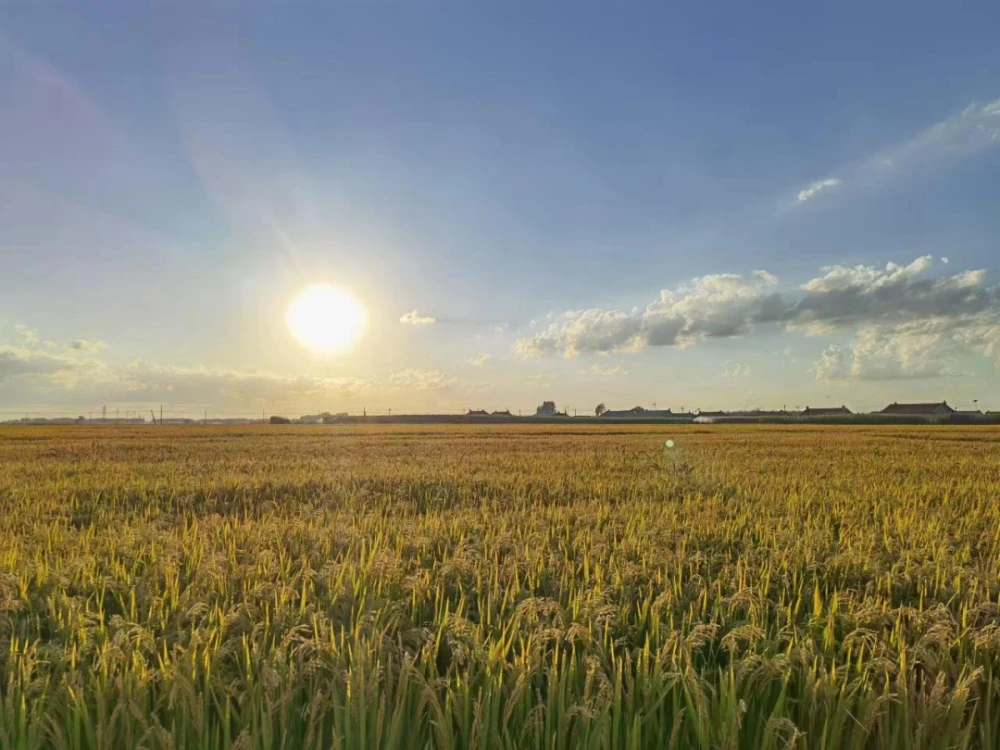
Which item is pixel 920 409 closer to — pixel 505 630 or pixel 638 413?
pixel 638 413

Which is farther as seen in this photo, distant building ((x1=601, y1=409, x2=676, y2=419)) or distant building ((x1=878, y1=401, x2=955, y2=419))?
distant building ((x1=601, y1=409, x2=676, y2=419))

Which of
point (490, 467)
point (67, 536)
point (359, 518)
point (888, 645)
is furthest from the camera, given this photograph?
point (490, 467)

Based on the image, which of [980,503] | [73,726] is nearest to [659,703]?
[73,726]

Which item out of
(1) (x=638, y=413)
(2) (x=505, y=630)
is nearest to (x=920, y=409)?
(1) (x=638, y=413)

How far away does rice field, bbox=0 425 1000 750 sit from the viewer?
2.25 m

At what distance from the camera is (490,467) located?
14039 millimetres

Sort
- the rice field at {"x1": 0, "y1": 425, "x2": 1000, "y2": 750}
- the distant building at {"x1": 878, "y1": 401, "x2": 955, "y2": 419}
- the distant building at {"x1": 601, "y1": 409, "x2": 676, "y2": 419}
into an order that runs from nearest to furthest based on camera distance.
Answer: the rice field at {"x1": 0, "y1": 425, "x2": 1000, "y2": 750} < the distant building at {"x1": 878, "y1": 401, "x2": 955, "y2": 419} < the distant building at {"x1": 601, "y1": 409, "x2": 676, "y2": 419}

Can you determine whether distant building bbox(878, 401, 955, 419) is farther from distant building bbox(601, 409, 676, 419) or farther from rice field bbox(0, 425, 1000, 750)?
rice field bbox(0, 425, 1000, 750)

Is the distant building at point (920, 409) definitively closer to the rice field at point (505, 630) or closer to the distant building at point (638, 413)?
the distant building at point (638, 413)

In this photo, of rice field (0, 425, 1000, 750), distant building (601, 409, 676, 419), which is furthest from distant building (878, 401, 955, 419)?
rice field (0, 425, 1000, 750)

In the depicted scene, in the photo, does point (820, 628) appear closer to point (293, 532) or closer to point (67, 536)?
point (293, 532)

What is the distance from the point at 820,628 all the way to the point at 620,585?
3.90ft

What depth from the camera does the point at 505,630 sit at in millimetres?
2812

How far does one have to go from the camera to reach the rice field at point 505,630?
2252mm
